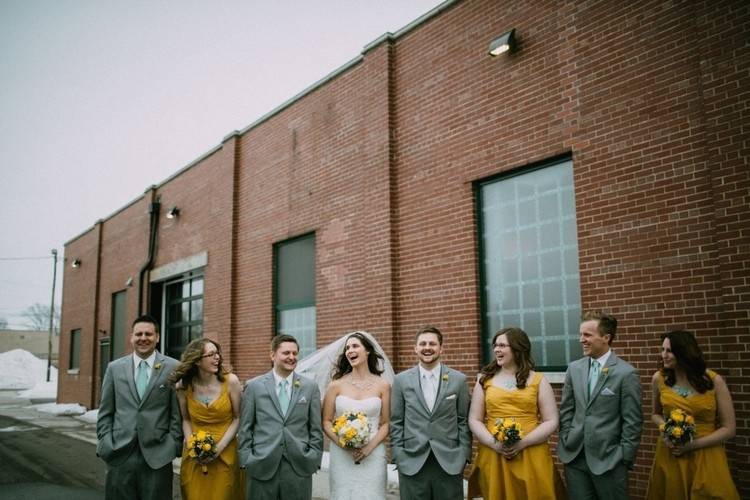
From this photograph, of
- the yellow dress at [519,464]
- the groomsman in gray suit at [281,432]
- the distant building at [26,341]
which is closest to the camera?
the yellow dress at [519,464]

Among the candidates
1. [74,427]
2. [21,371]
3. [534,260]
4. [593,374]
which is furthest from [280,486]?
[21,371]

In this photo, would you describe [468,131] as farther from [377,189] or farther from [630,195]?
[630,195]

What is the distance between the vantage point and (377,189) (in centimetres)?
1006

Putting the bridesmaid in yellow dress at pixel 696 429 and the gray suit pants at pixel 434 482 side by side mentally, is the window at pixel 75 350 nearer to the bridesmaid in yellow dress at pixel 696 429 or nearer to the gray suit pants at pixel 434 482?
the gray suit pants at pixel 434 482

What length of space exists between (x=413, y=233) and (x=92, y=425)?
43.5 ft

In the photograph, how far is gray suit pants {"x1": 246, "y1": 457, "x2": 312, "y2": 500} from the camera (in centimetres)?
493

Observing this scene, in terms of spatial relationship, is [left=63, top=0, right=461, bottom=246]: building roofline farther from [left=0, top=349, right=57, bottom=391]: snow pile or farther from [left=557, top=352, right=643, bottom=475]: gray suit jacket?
[left=0, top=349, right=57, bottom=391]: snow pile

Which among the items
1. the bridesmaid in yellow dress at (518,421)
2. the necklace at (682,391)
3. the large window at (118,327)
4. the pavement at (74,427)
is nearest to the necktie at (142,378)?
the bridesmaid in yellow dress at (518,421)

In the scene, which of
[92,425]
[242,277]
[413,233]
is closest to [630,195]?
[413,233]

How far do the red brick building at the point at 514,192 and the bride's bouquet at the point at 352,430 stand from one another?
3178 mm

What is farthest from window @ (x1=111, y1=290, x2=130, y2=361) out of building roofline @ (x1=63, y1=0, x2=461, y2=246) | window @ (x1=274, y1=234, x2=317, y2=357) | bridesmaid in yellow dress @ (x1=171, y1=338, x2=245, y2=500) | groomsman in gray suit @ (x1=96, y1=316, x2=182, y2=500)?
bridesmaid in yellow dress @ (x1=171, y1=338, x2=245, y2=500)

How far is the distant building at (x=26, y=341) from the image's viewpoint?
222 ft

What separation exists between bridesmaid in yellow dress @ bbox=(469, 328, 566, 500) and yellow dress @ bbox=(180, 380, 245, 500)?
2.03m

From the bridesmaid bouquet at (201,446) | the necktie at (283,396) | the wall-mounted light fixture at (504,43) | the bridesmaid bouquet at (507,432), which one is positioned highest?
the wall-mounted light fixture at (504,43)
